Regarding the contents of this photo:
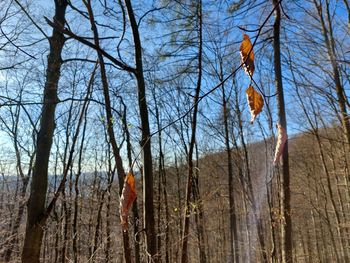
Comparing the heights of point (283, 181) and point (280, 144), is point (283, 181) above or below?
above

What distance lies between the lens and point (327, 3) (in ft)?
27.4

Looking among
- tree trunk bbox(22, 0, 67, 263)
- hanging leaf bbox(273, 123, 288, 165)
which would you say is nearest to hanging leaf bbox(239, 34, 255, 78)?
hanging leaf bbox(273, 123, 288, 165)

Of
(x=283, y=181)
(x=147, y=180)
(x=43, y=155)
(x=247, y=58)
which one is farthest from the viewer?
(x=283, y=181)

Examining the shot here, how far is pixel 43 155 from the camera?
3.68 m

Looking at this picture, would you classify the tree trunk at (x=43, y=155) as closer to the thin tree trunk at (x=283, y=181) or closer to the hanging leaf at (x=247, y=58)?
the hanging leaf at (x=247, y=58)

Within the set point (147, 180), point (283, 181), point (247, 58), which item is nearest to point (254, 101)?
point (247, 58)

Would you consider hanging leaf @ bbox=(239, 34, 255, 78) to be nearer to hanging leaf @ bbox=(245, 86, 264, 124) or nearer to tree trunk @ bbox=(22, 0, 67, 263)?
hanging leaf @ bbox=(245, 86, 264, 124)

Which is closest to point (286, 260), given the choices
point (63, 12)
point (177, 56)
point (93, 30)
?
point (177, 56)

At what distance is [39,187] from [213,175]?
14.9m

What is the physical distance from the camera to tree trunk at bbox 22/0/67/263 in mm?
3414

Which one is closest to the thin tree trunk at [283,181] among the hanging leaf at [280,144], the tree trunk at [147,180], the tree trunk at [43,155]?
the tree trunk at [147,180]

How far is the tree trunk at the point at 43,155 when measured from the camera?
3414mm

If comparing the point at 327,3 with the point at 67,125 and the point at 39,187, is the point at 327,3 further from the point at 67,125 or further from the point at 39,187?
the point at 67,125

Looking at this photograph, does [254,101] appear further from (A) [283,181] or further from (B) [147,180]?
(A) [283,181]
